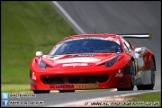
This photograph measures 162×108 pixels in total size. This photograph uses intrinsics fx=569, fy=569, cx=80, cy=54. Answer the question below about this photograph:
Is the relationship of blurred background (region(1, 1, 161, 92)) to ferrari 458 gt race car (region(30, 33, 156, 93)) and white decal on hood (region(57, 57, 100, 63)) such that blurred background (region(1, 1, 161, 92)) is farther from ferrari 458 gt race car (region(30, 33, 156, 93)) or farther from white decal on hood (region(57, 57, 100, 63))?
white decal on hood (region(57, 57, 100, 63))

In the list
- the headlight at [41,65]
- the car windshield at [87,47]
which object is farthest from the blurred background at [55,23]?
the headlight at [41,65]

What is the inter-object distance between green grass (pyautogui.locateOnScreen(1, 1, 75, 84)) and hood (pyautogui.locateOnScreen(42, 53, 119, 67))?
42.1 feet

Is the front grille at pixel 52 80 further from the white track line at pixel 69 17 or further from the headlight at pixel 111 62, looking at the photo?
the white track line at pixel 69 17

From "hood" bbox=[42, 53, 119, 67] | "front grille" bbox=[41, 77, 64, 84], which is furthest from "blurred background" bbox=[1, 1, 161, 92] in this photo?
"front grille" bbox=[41, 77, 64, 84]

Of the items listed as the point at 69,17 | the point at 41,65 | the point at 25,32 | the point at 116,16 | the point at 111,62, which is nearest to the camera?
the point at 111,62

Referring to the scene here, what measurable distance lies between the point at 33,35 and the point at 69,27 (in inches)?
75.1

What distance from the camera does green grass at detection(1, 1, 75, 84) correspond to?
25.5 metres

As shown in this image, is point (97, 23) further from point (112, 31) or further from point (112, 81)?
point (112, 81)

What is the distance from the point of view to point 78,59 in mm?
10055

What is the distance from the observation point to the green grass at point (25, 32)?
25.5m

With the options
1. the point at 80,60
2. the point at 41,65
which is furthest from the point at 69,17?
the point at 80,60

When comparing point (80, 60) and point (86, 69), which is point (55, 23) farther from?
point (86, 69)

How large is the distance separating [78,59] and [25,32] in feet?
63.9

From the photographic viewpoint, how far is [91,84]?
9.57 meters
